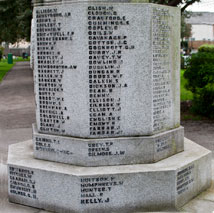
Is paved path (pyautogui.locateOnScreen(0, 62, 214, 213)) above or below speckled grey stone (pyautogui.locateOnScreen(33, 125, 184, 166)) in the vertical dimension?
below

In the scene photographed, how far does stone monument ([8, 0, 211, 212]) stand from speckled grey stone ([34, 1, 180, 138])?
0.01 metres

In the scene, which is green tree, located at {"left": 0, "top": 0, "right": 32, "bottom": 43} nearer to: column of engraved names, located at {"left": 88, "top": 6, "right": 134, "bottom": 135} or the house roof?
column of engraved names, located at {"left": 88, "top": 6, "right": 134, "bottom": 135}

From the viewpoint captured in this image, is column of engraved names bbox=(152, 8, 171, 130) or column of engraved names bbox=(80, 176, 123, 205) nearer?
column of engraved names bbox=(80, 176, 123, 205)

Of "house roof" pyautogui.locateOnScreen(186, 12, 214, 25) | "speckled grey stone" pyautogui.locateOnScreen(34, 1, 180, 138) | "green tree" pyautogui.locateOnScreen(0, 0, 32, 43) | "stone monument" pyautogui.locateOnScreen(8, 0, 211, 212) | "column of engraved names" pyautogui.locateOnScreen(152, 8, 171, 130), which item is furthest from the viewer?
"house roof" pyautogui.locateOnScreen(186, 12, 214, 25)

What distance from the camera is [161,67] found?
5148mm

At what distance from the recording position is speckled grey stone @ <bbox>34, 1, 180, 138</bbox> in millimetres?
4730

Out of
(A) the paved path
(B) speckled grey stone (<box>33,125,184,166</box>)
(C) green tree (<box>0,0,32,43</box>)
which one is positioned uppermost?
(C) green tree (<box>0,0,32,43</box>)

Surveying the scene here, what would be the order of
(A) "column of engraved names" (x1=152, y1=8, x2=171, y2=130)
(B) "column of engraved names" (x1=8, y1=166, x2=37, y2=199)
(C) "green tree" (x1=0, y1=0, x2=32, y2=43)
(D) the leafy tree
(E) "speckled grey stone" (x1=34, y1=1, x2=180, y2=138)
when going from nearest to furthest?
(E) "speckled grey stone" (x1=34, y1=1, x2=180, y2=138) → (B) "column of engraved names" (x1=8, y1=166, x2=37, y2=199) → (A) "column of engraved names" (x1=152, y1=8, x2=171, y2=130) → (D) the leafy tree → (C) "green tree" (x1=0, y1=0, x2=32, y2=43)

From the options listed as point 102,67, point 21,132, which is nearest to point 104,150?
point 102,67

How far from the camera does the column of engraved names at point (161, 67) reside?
5.01 metres

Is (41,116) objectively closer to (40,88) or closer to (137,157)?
(40,88)

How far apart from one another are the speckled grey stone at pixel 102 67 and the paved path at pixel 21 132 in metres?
1.11

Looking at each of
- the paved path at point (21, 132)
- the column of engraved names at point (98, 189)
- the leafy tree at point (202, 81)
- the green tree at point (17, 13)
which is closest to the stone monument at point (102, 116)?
the column of engraved names at point (98, 189)

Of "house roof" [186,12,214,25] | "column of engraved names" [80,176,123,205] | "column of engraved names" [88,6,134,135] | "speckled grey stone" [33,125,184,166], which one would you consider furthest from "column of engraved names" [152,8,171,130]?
"house roof" [186,12,214,25]
